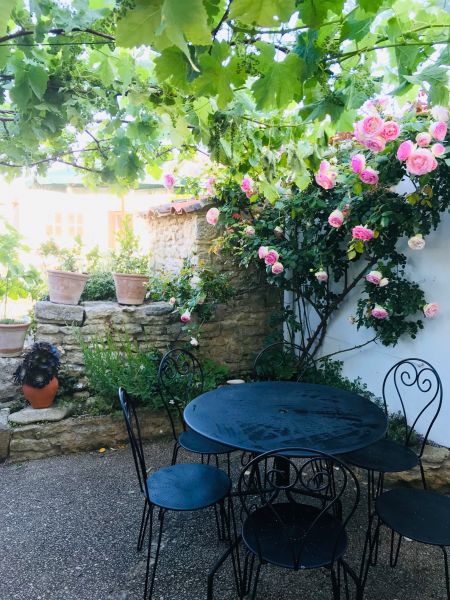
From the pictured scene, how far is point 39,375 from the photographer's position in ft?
11.0

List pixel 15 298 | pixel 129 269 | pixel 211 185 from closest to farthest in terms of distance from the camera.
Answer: pixel 15 298, pixel 211 185, pixel 129 269

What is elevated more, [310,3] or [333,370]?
[310,3]

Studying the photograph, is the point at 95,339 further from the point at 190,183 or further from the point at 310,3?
the point at 310,3

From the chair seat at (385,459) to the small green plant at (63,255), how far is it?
2.97 m

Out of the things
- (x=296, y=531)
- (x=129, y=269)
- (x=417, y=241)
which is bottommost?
(x=296, y=531)

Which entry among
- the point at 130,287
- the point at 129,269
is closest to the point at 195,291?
the point at 130,287

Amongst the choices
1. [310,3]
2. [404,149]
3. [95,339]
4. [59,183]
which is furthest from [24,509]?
[59,183]

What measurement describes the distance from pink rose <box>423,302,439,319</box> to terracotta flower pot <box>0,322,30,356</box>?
3218mm

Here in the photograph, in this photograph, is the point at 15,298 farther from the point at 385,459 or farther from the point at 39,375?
the point at 385,459

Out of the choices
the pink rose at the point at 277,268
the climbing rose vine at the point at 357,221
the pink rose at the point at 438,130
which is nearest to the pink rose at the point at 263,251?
the climbing rose vine at the point at 357,221

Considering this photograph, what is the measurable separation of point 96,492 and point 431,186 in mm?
2942

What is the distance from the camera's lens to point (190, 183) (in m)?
4.24

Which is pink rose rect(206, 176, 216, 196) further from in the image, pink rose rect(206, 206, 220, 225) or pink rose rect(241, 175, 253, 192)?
pink rose rect(241, 175, 253, 192)

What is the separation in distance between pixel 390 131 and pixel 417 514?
80.6 inches
